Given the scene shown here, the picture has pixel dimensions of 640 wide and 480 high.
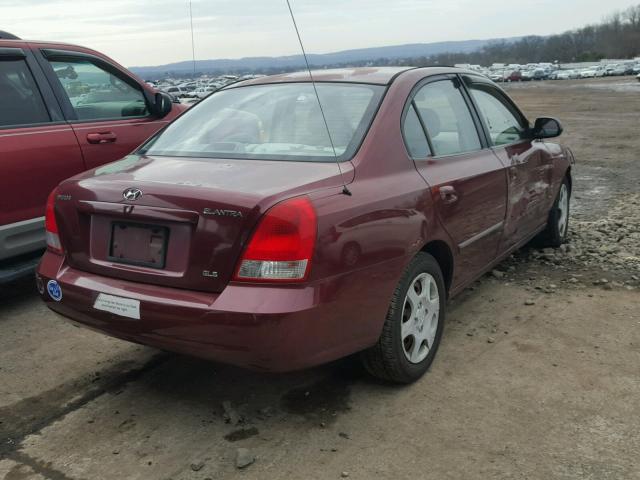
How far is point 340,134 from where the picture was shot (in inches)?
130

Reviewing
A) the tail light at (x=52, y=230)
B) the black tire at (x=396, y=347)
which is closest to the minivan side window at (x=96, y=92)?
the tail light at (x=52, y=230)

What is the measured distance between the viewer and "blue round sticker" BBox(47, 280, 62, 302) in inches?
125

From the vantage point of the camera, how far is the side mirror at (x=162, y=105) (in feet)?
18.5

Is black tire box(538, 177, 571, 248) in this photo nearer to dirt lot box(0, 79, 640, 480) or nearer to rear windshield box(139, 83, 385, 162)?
dirt lot box(0, 79, 640, 480)

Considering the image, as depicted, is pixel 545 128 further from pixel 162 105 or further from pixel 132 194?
pixel 132 194

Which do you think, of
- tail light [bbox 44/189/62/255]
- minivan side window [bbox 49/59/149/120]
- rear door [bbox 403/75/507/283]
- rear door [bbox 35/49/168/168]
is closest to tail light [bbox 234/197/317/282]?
rear door [bbox 403/75/507/283]

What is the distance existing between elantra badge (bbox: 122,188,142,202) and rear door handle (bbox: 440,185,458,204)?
158cm

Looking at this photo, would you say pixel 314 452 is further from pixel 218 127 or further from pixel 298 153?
pixel 218 127

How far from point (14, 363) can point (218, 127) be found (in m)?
1.83

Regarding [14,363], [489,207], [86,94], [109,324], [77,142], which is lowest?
[14,363]

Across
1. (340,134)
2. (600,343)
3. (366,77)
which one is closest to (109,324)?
Result: (340,134)

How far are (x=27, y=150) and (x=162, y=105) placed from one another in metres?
1.39

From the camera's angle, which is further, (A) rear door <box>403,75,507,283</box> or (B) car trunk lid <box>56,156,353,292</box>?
(A) rear door <box>403,75,507,283</box>

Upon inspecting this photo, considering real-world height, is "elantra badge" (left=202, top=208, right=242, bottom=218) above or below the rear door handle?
above
